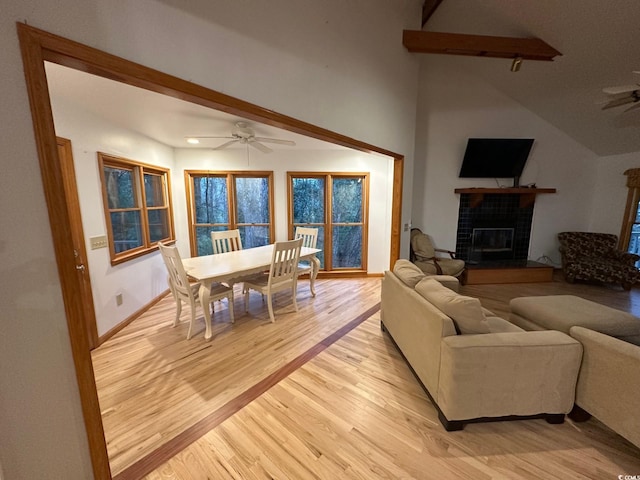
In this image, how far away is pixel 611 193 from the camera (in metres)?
4.68

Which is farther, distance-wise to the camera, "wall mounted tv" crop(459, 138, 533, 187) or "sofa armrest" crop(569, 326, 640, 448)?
"wall mounted tv" crop(459, 138, 533, 187)

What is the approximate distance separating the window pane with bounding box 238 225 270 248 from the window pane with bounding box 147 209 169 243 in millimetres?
1203

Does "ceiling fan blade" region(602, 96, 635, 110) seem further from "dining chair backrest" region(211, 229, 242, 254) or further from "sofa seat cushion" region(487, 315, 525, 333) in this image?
"dining chair backrest" region(211, 229, 242, 254)

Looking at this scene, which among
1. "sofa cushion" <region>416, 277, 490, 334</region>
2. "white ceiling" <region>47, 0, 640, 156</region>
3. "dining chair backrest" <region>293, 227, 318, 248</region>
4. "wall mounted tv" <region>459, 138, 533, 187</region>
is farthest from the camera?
"wall mounted tv" <region>459, 138, 533, 187</region>

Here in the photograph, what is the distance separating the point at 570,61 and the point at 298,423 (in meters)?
5.12

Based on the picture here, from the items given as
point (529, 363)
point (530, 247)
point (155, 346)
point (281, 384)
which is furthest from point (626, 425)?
point (530, 247)

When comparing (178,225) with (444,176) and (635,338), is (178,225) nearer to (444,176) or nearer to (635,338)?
(444,176)

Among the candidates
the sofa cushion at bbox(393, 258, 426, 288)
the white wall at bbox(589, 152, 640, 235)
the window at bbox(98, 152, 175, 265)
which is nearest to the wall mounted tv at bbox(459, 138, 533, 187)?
the white wall at bbox(589, 152, 640, 235)

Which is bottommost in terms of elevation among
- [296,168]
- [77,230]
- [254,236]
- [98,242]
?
[254,236]

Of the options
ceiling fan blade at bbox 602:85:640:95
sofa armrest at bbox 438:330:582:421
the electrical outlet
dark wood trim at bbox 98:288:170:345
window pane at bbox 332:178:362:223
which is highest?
ceiling fan blade at bbox 602:85:640:95

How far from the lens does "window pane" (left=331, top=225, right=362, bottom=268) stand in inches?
187

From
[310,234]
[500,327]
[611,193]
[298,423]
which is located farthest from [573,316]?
[611,193]

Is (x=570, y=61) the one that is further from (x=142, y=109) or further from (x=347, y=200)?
(x=142, y=109)

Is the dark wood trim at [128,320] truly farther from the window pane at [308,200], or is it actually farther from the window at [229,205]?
the window pane at [308,200]
